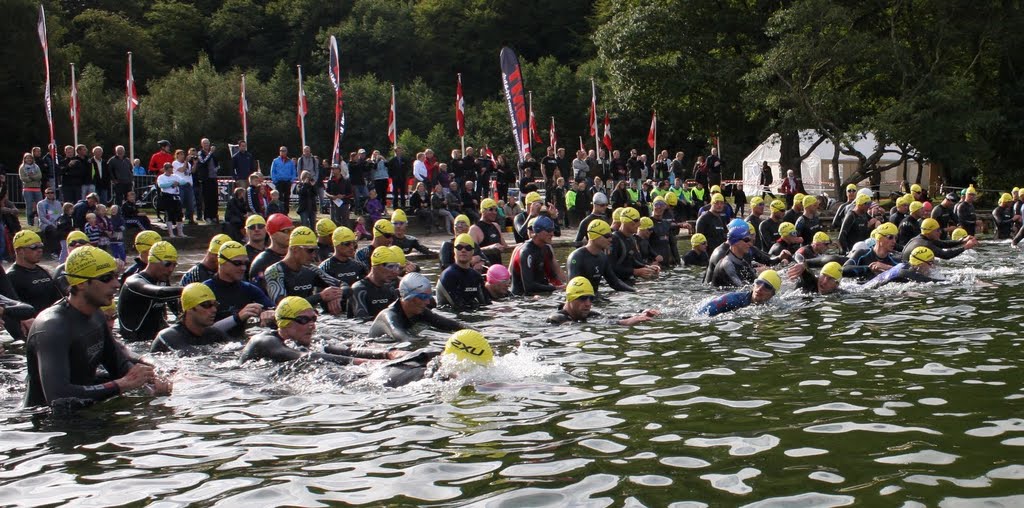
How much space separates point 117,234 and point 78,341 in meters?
13.9

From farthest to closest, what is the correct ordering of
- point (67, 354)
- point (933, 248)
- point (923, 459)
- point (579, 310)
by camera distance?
point (933, 248) < point (579, 310) < point (67, 354) < point (923, 459)

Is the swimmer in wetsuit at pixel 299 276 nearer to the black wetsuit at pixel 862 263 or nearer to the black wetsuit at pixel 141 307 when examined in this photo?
the black wetsuit at pixel 141 307

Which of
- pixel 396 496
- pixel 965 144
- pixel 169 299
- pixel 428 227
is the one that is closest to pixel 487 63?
pixel 965 144

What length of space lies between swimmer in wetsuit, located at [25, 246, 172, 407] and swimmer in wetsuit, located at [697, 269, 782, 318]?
7423mm

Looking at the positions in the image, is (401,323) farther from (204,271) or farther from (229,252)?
(204,271)

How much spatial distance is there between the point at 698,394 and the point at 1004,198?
21.2 metres

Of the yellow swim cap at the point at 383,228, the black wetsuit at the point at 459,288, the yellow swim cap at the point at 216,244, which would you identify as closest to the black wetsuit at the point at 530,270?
the black wetsuit at the point at 459,288

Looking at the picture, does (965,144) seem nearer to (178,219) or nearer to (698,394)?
(178,219)

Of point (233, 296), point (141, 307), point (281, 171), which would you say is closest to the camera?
point (141, 307)

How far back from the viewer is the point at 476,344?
29.3ft

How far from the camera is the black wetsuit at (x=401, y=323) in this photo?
10.6 metres

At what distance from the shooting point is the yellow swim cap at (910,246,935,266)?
15.2 meters

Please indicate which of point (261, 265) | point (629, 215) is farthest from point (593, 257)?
point (261, 265)

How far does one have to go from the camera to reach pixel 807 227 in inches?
776
